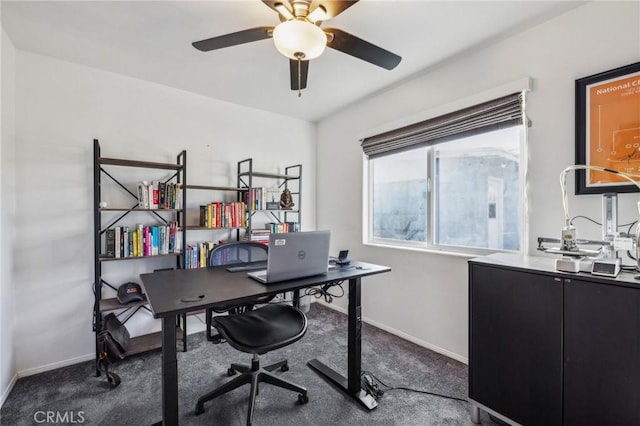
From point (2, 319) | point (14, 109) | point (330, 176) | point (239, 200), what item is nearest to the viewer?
point (2, 319)

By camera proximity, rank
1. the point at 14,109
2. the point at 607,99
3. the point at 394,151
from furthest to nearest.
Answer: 1. the point at 394,151
2. the point at 14,109
3. the point at 607,99

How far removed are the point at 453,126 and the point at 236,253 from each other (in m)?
2.01

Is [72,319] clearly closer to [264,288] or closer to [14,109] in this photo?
[14,109]

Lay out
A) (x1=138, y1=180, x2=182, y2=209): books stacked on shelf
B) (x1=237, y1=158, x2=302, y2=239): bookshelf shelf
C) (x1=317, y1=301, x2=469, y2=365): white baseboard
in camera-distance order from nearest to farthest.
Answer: (x1=317, y1=301, x2=469, y2=365): white baseboard < (x1=138, y1=180, x2=182, y2=209): books stacked on shelf < (x1=237, y1=158, x2=302, y2=239): bookshelf shelf

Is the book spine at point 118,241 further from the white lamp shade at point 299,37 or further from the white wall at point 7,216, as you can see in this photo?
the white lamp shade at point 299,37

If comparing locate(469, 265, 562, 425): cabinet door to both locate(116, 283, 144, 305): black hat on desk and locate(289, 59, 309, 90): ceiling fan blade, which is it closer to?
locate(289, 59, 309, 90): ceiling fan blade

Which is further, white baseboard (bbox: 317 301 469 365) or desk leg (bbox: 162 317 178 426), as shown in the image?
white baseboard (bbox: 317 301 469 365)

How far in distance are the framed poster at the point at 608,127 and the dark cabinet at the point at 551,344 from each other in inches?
21.9

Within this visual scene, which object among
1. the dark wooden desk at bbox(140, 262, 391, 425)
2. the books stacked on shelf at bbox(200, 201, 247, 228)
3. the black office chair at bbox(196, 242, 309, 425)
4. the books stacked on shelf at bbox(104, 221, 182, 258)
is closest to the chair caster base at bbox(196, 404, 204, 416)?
the black office chair at bbox(196, 242, 309, 425)

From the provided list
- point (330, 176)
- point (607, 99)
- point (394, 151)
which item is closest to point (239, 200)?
point (330, 176)

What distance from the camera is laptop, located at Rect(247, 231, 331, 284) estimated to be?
1469 millimetres

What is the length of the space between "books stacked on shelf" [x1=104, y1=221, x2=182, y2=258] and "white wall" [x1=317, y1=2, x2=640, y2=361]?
5.98ft

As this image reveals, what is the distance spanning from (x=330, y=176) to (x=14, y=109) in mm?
2860

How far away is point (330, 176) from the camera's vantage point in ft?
12.1
